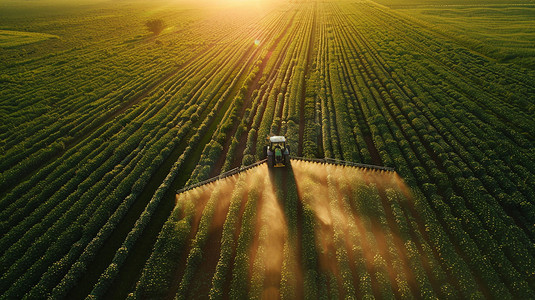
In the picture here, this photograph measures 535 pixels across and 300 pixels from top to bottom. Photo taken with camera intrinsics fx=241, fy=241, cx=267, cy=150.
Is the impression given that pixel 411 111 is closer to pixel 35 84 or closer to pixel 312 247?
pixel 312 247

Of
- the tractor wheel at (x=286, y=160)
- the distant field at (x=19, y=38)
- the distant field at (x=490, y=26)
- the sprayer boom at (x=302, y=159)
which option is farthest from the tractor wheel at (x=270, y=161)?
the distant field at (x=19, y=38)

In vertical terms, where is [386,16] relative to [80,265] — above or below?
above

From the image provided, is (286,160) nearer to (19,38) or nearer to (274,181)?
(274,181)

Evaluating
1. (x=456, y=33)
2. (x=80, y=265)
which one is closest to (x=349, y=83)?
(x=80, y=265)

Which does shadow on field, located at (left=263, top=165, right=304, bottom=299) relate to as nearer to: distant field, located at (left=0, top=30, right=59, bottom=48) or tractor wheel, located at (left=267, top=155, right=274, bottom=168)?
tractor wheel, located at (left=267, top=155, right=274, bottom=168)

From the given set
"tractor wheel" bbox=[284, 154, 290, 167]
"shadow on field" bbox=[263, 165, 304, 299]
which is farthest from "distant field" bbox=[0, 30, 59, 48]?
"shadow on field" bbox=[263, 165, 304, 299]

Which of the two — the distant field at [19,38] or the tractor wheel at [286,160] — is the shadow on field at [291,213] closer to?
the tractor wheel at [286,160]
